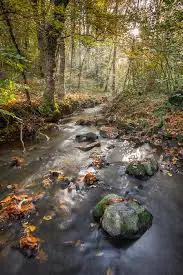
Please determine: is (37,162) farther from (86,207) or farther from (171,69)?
(171,69)

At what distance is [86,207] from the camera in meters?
5.69

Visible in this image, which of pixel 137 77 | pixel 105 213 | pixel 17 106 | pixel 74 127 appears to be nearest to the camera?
pixel 105 213

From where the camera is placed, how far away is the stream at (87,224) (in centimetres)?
415

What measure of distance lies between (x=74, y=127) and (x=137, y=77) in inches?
351

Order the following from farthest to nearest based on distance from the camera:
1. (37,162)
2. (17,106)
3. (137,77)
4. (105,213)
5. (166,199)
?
(137,77) < (17,106) < (37,162) < (166,199) < (105,213)

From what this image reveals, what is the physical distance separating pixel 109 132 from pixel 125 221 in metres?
6.77

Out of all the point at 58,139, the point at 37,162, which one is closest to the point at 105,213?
the point at 37,162

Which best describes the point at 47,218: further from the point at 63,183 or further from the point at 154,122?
the point at 154,122

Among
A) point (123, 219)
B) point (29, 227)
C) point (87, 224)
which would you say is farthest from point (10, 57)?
point (123, 219)

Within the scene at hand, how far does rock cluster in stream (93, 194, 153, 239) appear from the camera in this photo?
4715 mm

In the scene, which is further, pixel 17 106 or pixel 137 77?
pixel 137 77

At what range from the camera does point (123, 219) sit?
4770 millimetres

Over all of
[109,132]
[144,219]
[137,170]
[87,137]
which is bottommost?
[109,132]

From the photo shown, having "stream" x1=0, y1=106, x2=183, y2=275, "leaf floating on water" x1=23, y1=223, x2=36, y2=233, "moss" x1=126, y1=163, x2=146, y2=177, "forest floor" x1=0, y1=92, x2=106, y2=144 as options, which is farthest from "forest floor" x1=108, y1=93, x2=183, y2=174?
"leaf floating on water" x1=23, y1=223, x2=36, y2=233
